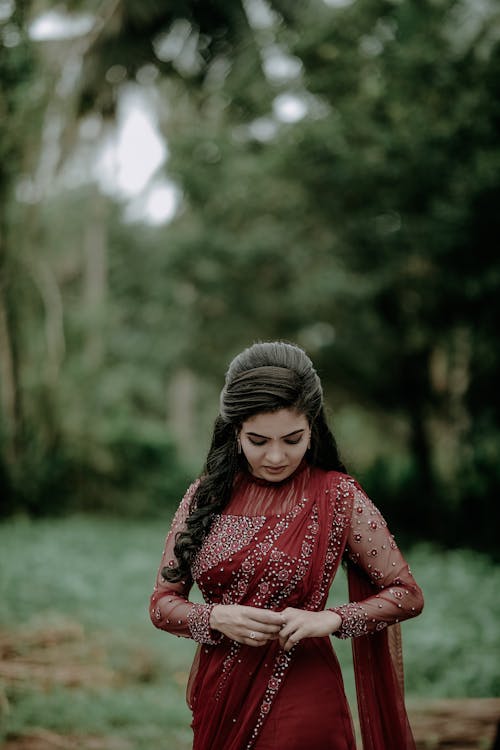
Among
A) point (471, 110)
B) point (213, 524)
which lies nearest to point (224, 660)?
point (213, 524)

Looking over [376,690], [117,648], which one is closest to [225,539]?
[376,690]

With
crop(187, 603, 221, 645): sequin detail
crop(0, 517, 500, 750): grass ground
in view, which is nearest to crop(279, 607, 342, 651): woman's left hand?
crop(187, 603, 221, 645): sequin detail

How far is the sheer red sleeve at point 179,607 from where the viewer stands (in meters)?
2.08

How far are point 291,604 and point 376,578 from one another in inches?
10.2

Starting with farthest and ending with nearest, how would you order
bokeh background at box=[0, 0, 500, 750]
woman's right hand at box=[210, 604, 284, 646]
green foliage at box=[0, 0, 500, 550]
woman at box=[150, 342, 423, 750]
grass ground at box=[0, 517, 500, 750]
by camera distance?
1. green foliage at box=[0, 0, 500, 550]
2. bokeh background at box=[0, 0, 500, 750]
3. grass ground at box=[0, 517, 500, 750]
4. woman at box=[150, 342, 423, 750]
5. woman's right hand at box=[210, 604, 284, 646]

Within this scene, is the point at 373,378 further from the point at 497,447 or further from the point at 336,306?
the point at 497,447

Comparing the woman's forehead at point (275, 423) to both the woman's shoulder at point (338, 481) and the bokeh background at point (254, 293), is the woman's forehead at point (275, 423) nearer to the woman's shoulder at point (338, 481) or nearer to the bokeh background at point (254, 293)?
the woman's shoulder at point (338, 481)

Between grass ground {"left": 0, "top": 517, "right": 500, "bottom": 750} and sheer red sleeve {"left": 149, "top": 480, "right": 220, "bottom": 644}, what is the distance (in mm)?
2545

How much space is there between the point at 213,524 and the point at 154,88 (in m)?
16.5

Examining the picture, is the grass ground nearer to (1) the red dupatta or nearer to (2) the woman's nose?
(1) the red dupatta

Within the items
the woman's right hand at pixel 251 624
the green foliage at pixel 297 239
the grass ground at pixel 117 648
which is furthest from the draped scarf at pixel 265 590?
the green foliage at pixel 297 239

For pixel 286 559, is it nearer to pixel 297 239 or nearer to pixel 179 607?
pixel 179 607

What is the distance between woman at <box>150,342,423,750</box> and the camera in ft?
6.75

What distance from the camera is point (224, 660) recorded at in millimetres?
2133
